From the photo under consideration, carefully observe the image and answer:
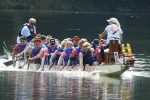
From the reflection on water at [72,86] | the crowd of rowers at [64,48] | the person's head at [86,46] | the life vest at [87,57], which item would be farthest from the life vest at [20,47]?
the person's head at [86,46]

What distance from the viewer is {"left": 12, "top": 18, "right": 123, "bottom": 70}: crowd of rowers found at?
3152 centimetres

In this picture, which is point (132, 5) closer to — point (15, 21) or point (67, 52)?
point (15, 21)

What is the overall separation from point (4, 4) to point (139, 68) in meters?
74.3

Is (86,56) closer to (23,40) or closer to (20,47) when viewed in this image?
(23,40)

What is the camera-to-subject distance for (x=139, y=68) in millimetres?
34812

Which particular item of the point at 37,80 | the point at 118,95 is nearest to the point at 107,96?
the point at 118,95

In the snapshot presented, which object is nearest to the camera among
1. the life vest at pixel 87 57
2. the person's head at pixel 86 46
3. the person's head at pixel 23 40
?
the person's head at pixel 86 46

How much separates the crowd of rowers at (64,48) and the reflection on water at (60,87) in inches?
58.7

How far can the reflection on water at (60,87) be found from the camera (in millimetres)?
24328

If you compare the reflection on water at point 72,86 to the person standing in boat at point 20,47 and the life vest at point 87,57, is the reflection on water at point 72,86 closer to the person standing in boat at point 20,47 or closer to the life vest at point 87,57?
the life vest at point 87,57

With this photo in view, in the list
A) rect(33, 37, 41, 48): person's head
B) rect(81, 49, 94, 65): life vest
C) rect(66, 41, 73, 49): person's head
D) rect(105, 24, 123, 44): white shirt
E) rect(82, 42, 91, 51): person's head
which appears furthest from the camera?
rect(33, 37, 41, 48): person's head

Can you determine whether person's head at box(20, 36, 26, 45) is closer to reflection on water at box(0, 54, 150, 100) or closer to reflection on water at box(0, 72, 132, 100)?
reflection on water at box(0, 54, 150, 100)

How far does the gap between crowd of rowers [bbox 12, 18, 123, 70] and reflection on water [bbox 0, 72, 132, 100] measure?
58.7 inches

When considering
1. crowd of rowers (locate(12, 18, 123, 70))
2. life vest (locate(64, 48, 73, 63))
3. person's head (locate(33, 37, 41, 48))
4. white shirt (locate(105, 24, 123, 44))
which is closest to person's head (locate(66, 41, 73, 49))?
crowd of rowers (locate(12, 18, 123, 70))
